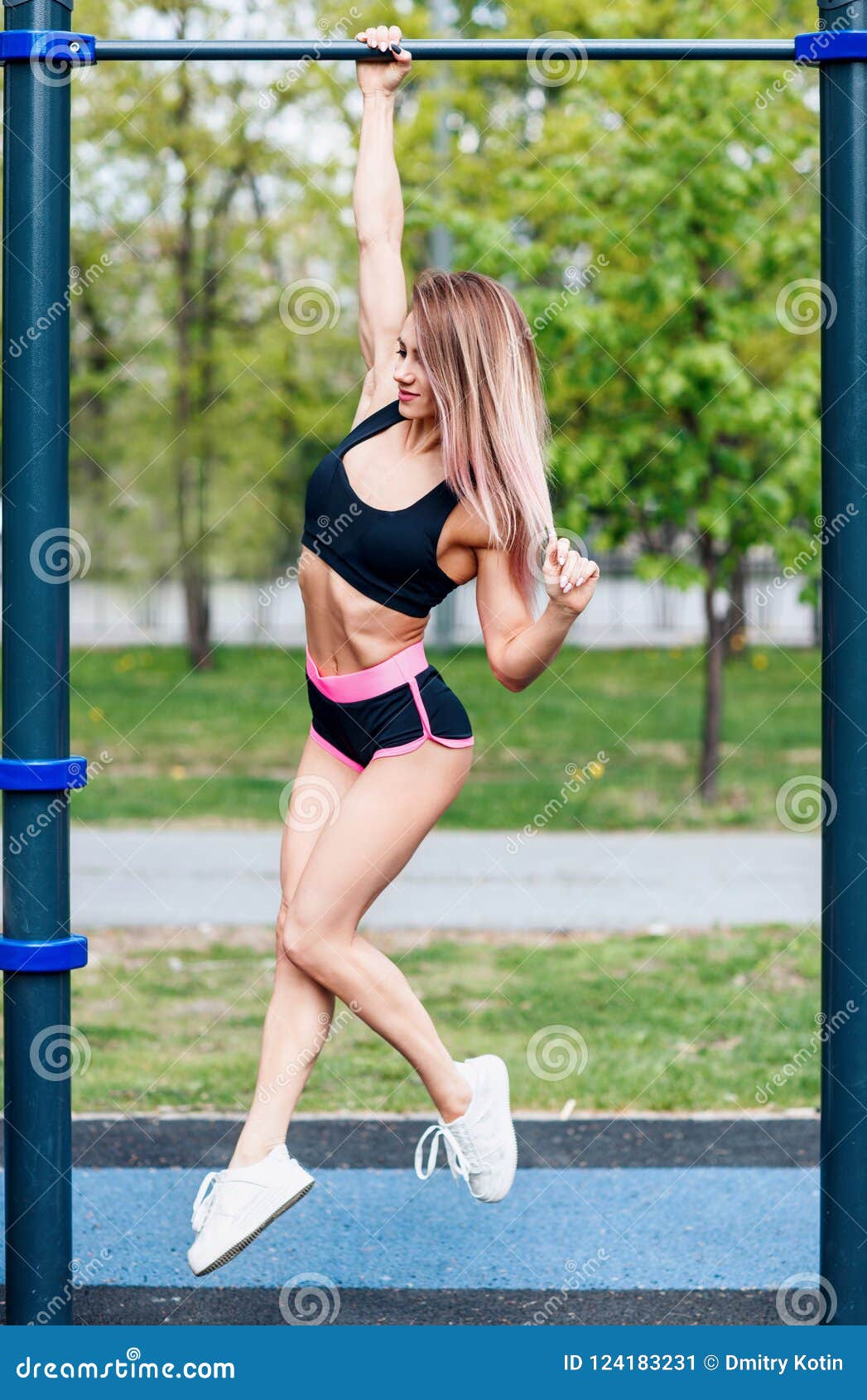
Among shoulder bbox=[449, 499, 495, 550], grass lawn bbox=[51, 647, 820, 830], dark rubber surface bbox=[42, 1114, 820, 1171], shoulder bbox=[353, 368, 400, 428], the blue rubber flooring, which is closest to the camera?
shoulder bbox=[449, 499, 495, 550]

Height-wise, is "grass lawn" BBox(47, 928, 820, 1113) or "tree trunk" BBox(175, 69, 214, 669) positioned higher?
"tree trunk" BBox(175, 69, 214, 669)

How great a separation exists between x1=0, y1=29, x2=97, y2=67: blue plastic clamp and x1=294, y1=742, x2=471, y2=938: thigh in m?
1.45

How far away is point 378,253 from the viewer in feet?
11.1

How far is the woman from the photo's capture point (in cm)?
304

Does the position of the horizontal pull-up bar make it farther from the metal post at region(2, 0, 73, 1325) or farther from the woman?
the metal post at region(2, 0, 73, 1325)

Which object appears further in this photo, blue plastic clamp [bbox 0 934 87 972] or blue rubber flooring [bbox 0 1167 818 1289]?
blue rubber flooring [bbox 0 1167 818 1289]

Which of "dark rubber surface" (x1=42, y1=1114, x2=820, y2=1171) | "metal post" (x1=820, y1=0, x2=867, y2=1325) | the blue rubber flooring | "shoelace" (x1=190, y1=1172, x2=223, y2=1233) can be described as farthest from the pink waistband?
"dark rubber surface" (x1=42, y1=1114, x2=820, y2=1171)

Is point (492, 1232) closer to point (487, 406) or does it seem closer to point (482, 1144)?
point (482, 1144)

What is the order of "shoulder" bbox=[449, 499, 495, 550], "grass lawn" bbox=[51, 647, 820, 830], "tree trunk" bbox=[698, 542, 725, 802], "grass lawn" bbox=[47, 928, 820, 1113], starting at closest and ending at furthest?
"shoulder" bbox=[449, 499, 495, 550], "grass lawn" bbox=[47, 928, 820, 1113], "tree trunk" bbox=[698, 542, 725, 802], "grass lawn" bbox=[51, 647, 820, 830]

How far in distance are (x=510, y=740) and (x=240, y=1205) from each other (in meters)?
10.3

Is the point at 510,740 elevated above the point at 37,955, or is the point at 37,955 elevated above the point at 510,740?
the point at 37,955

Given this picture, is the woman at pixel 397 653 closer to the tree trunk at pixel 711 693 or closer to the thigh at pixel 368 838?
the thigh at pixel 368 838

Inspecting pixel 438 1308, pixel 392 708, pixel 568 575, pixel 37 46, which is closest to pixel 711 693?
pixel 438 1308

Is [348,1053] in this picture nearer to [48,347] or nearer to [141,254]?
[48,347]
